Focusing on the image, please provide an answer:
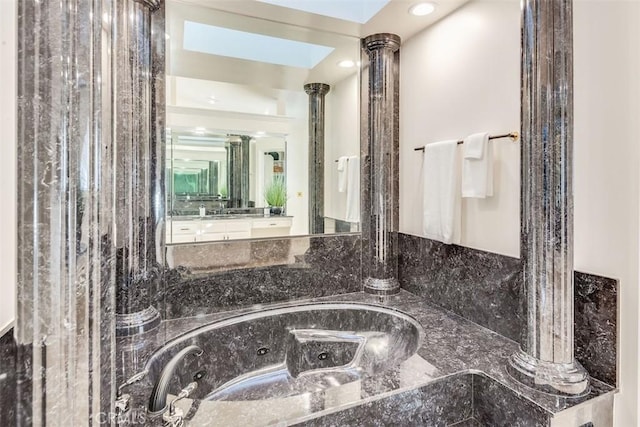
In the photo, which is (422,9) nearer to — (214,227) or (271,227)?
(271,227)

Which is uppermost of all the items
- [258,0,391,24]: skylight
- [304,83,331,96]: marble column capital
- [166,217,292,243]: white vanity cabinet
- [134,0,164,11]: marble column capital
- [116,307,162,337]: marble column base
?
[258,0,391,24]: skylight

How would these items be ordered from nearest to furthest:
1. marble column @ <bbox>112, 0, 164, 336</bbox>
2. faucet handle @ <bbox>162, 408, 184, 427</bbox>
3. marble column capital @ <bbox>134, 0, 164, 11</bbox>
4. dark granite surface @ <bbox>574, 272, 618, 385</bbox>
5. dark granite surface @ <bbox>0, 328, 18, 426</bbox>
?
dark granite surface @ <bbox>0, 328, 18, 426</bbox>, faucet handle @ <bbox>162, 408, 184, 427</bbox>, dark granite surface @ <bbox>574, 272, 618, 385</bbox>, marble column @ <bbox>112, 0, 164, 336</bbox>, marble column capital @ <bbox>134, 0, 164, 11</bbox>

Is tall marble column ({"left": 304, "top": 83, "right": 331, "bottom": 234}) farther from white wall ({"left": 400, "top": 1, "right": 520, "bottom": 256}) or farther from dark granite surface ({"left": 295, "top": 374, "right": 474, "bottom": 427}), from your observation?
dark granite surface ({"left": 295, "top": 374, "right": 474, "bottom": 427})

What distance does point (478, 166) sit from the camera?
1.75 metres

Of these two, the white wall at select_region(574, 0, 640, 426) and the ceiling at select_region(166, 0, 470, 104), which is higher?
the ceiling at select_region(166, 0, 470, 104)

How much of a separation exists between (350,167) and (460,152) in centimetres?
76

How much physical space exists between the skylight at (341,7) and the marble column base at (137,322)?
181 centimetres

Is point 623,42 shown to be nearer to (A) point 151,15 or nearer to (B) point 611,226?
(B) point 611,226

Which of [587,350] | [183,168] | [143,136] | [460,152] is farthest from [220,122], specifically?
[587,350]

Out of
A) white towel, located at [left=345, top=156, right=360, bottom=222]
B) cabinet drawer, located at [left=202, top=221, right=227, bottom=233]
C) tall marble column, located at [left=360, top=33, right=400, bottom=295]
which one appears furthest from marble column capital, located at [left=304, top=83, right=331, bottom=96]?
cabinet drawer, located at [left=202, top=221, right=227, bottom=233]

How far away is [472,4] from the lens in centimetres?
188

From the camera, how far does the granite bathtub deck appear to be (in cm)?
114

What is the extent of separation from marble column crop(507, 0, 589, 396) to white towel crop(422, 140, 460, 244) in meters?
0.61

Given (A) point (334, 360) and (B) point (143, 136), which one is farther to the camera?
(A) point (334, 360)
